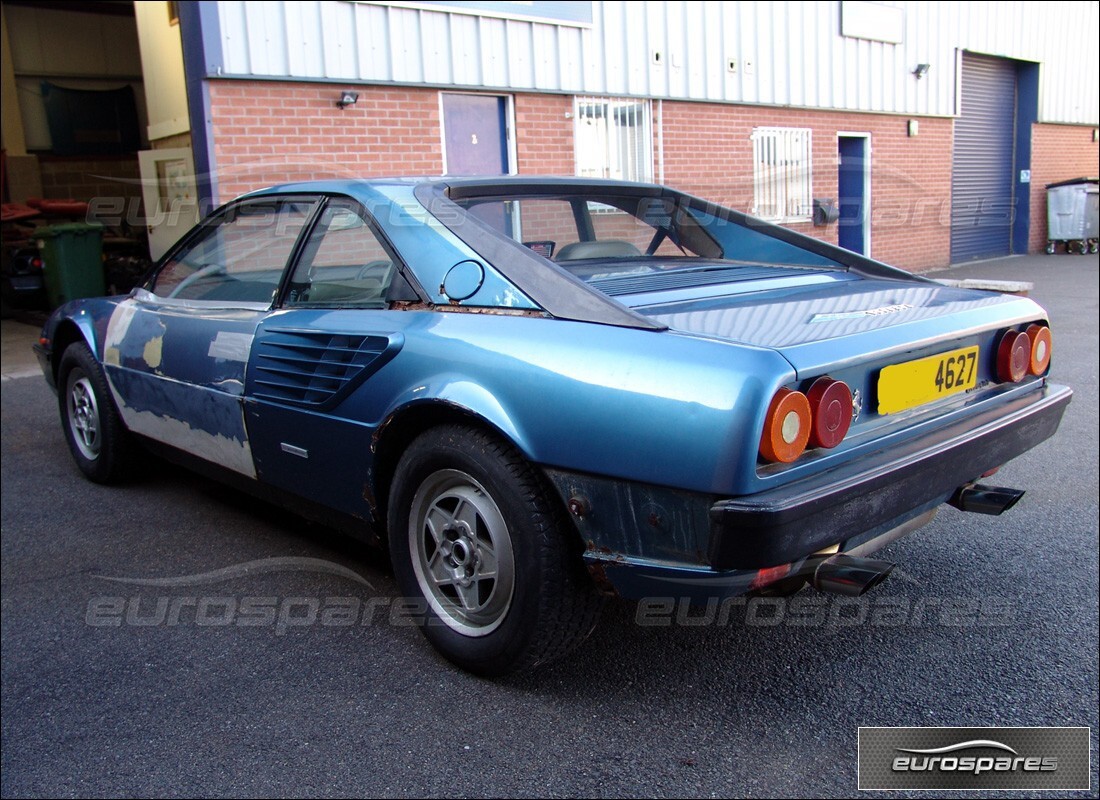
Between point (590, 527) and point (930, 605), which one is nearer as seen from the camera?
point (590, 527)

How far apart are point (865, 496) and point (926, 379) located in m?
0.50

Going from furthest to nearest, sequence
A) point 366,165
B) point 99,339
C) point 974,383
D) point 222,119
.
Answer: point 366,165
point 222,119
point 99,339
point 974,383

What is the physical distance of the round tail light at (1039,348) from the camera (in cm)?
291

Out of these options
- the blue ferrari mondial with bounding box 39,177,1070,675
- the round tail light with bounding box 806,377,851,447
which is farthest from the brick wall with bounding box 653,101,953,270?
the round tail light with bounding box 806,377,851,447

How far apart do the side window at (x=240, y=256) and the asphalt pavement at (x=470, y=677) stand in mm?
1005

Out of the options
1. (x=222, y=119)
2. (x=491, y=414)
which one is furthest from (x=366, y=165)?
(x=491, y=414)

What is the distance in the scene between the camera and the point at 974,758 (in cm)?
221

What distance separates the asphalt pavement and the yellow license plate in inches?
29.4

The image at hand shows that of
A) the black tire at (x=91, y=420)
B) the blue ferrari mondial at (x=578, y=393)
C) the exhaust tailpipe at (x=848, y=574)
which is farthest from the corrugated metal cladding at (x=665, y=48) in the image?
the exhaust tailpipe at (x=848, y=574)

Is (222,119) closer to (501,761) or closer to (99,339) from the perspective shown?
(99,339)

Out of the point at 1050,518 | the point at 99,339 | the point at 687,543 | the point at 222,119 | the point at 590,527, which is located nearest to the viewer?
the point at 687,543

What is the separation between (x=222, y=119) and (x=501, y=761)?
21.9 feet

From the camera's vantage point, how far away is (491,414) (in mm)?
2377

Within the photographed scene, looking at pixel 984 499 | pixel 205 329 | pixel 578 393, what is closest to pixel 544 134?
pixel 205 329
